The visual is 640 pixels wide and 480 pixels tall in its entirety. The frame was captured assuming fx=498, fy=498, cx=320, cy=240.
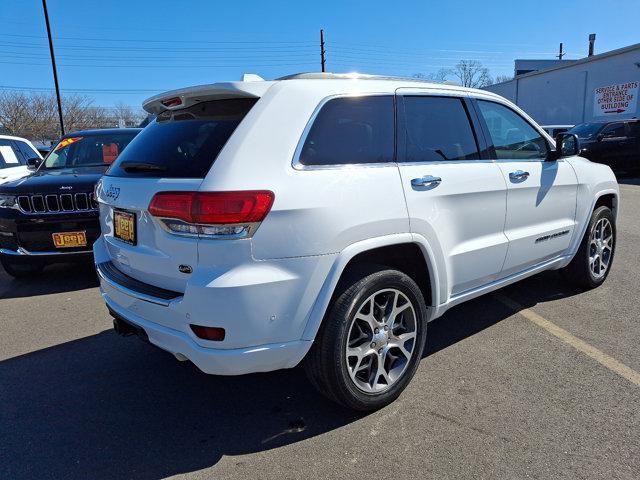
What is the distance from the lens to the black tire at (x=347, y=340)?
8.70 ft

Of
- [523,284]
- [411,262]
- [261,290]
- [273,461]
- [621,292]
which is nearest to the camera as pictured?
[261,290]

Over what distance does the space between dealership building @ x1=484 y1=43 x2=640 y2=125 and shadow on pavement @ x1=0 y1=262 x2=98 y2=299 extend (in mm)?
23304

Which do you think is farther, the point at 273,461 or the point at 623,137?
the point at 623,137

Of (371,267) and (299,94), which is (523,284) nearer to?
(371,267)

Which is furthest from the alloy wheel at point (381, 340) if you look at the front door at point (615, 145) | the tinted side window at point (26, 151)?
the front door at point (615, 145)

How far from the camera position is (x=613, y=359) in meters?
3.48

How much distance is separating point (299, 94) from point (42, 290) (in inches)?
174

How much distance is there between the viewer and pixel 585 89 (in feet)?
80.8

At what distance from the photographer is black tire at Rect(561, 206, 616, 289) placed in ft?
15.5

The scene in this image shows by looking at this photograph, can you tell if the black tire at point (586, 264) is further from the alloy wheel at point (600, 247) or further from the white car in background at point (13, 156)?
the white car in background at point (13, 156)

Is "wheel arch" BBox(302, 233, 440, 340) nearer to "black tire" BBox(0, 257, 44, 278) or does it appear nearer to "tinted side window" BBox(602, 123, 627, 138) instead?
"black tire" BBox(0, 257, 44, 278)

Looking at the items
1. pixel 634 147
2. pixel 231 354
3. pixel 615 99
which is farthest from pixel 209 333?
pixel 615 99

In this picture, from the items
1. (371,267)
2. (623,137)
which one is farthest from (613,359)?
(623,137)

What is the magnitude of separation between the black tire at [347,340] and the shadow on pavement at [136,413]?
0.21 m
